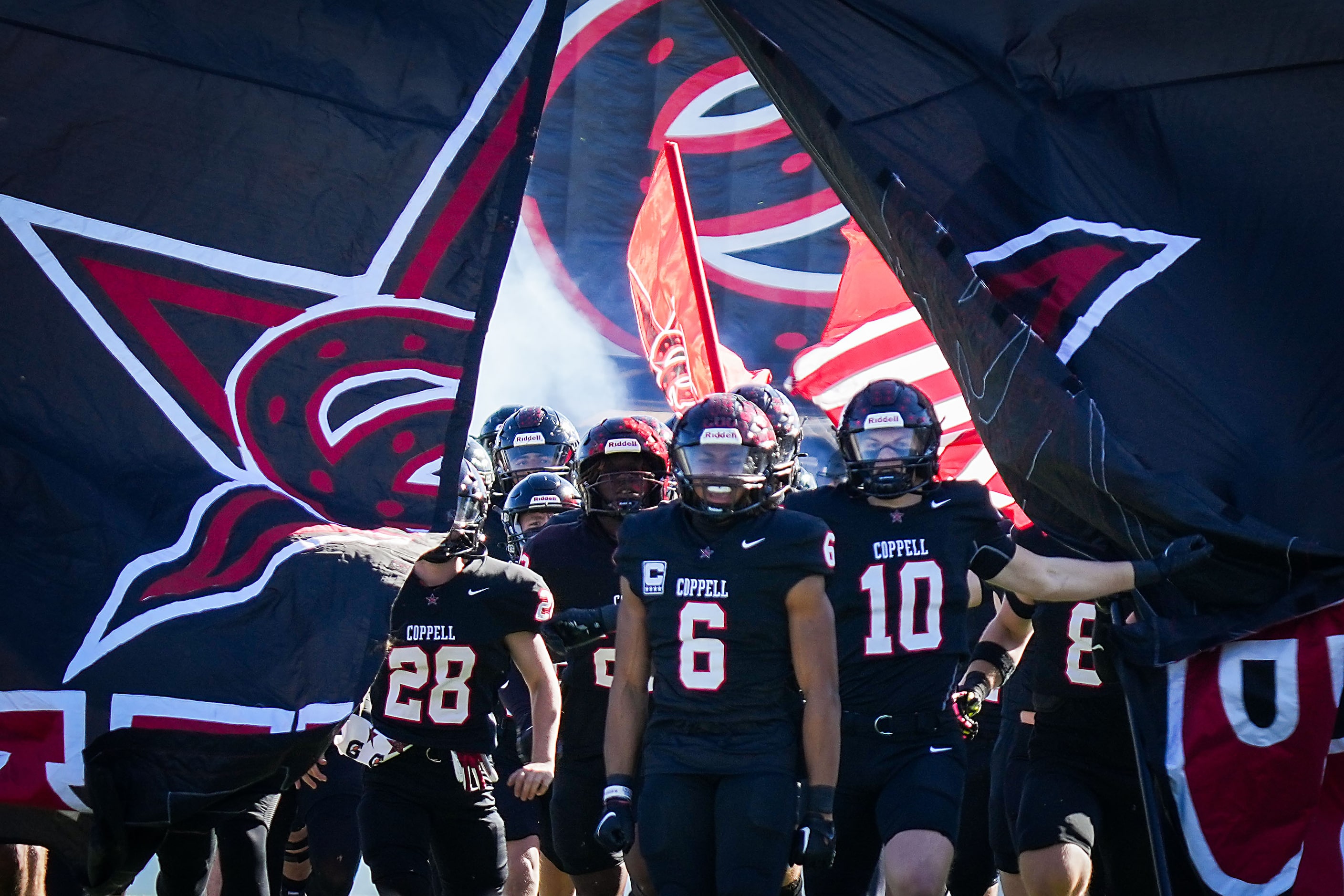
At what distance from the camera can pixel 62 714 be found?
432 centimetres

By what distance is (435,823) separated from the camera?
615cm

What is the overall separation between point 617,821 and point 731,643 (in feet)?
2.11

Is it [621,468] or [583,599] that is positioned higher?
[621,468]

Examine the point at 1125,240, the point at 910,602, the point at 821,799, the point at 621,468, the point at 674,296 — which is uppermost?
the point at 674,296

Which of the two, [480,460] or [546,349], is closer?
[480,460]

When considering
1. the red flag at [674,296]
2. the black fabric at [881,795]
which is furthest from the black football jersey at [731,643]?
the red flag at [674,296]

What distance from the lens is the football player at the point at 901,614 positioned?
5051mm

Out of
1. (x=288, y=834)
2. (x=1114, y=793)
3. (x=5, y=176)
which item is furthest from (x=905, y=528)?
(x=288, y=834)

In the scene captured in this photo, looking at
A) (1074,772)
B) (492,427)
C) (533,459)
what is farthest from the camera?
(492,427)

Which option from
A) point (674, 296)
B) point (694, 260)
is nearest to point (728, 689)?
point (694, 260)

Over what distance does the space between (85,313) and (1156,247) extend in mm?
3279

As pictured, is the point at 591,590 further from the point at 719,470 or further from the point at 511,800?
the point at 719,470

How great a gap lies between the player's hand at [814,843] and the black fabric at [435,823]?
6.12 feet

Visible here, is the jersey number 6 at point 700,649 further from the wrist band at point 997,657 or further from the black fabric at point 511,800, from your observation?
the black fabric at point 511,800
